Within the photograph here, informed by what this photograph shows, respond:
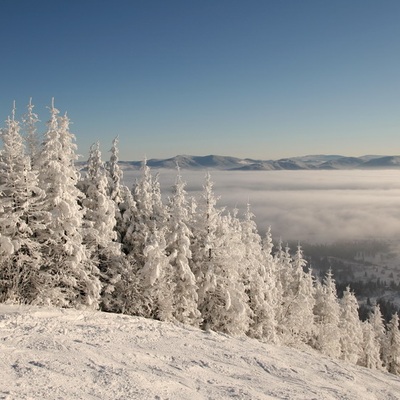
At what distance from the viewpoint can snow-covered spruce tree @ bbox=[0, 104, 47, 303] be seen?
70.8 feet

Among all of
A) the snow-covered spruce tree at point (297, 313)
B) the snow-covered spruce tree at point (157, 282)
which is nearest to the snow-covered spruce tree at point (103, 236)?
the snow-covered spruce tree at point (157, 282)

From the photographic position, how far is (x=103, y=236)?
2627 centimetres

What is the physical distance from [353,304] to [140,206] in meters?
43.6

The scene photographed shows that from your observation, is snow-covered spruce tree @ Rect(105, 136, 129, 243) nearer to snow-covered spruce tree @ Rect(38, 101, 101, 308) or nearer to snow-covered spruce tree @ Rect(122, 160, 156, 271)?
snow-covered spruce tree @ Rect(122, 160, 156, 271)

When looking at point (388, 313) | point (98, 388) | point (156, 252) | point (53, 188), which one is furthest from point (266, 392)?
point (388, 313)

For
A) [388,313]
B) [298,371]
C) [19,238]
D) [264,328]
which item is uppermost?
[19,238]

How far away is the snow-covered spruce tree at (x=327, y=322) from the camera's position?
47250mm

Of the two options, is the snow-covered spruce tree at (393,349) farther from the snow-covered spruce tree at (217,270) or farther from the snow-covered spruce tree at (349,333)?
the snow-covered spruce tree at (217,270)

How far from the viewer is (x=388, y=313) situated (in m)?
175

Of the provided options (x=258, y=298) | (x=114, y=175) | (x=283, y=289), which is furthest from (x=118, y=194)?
(x=283, y=289)

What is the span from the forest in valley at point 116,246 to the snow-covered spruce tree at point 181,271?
0.08m

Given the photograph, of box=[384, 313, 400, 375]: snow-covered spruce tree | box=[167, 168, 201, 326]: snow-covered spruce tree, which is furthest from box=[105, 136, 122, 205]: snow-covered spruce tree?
box=[384, 313, 400, 375]: snow-covered spruce tree

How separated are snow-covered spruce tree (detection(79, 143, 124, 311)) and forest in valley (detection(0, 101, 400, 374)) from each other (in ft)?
0.25

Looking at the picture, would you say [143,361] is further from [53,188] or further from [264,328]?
[264,328]
